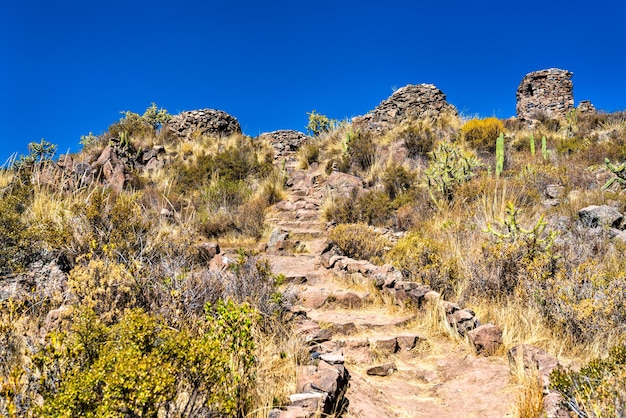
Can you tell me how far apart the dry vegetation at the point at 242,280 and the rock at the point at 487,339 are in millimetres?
156

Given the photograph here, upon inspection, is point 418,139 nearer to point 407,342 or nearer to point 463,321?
point 463,321

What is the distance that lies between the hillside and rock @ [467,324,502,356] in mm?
21

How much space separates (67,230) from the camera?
444 centimetres

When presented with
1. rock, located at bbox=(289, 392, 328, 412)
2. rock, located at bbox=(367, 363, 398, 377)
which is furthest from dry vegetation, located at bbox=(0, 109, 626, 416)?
rock, located at bbox=(367, 363, 398, 377)

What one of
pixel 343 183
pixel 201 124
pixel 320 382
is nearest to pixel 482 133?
pixel 343 183

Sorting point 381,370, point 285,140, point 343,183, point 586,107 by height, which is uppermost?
point 586,107

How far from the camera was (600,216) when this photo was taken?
20.5ft

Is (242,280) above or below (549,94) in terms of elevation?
below

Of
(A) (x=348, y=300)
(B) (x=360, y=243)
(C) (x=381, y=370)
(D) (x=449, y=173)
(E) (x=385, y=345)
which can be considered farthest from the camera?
(D) (x=449, y=173)

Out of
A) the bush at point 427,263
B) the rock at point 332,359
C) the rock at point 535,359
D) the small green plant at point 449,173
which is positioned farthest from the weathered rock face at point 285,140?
the rock at point 535,359

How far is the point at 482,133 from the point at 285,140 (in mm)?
9467

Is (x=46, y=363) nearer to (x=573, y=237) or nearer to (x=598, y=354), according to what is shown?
(x=598, y=354)

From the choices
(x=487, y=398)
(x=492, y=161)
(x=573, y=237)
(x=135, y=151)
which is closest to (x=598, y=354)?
(x=487, y=398)

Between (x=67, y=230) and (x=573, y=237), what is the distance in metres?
6.60
